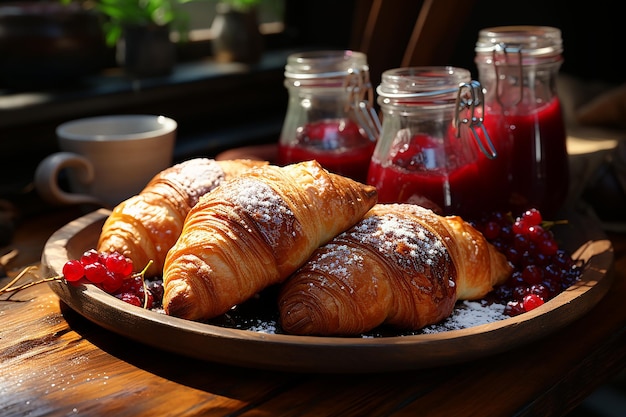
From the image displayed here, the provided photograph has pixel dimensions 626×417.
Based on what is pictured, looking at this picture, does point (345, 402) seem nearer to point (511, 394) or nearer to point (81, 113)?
point (511, 394)

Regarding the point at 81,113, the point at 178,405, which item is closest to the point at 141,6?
the point at 81,113

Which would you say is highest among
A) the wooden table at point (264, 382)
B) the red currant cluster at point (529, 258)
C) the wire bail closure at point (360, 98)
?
the wire bail closure at point (360, 98)

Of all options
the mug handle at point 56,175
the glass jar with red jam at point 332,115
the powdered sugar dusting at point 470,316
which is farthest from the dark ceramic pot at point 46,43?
the powdered sugar dusting at point 470,316

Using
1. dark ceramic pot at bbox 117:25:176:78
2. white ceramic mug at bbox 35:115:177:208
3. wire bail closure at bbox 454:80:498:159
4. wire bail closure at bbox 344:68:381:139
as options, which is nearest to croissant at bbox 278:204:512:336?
wire bail closure at bbox 454:80:498:159

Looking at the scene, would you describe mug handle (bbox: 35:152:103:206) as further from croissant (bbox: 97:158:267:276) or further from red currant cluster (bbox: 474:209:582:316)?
red currant cluster (bbox: 474:209:582:316)

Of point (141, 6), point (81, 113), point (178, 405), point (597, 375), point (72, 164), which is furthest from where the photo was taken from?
point (141, 6)

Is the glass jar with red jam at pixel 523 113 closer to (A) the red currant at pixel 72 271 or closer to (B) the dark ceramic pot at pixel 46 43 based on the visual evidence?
(A) the red currant at pixel 72 271
